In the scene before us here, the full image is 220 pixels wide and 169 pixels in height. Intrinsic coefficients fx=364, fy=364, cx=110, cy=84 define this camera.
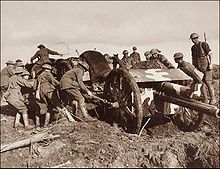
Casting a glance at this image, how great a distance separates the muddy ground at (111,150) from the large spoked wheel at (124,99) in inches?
12.6

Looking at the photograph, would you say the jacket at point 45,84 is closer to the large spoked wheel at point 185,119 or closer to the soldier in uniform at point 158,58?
the soldier in uniform at point 158,58

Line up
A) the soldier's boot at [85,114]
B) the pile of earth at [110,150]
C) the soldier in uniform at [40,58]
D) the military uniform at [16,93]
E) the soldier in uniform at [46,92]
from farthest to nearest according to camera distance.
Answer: the soldier in uniform at [40,58], the military uniform at [16,93], the soldier in uniform at [46,92], the soldier's boot at [85,114], the pile of earth at [110,150]

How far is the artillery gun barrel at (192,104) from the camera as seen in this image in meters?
6.91

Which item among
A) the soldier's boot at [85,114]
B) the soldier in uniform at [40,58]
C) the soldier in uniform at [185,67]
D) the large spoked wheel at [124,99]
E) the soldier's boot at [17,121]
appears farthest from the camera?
the soldier in uniform at [40,58]

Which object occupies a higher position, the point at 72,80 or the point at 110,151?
the point at 72,80

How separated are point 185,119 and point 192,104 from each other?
2.19 metres

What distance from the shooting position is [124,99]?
27.9 feet

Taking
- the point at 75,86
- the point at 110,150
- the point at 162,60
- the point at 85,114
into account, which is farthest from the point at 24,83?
the point at 110,150

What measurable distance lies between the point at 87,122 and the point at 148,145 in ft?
5.85

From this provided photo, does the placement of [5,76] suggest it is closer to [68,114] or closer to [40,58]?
[40,58]

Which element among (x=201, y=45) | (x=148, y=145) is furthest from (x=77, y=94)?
(x=201, y=45)

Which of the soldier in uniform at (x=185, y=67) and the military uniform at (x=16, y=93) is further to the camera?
the military uniform at (x=16, y=93)

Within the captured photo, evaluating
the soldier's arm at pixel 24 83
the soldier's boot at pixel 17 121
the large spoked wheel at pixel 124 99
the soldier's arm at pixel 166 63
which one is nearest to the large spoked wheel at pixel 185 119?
the soldier's arm at pixel 166 63

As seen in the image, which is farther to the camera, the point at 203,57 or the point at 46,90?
the point at 203,57
